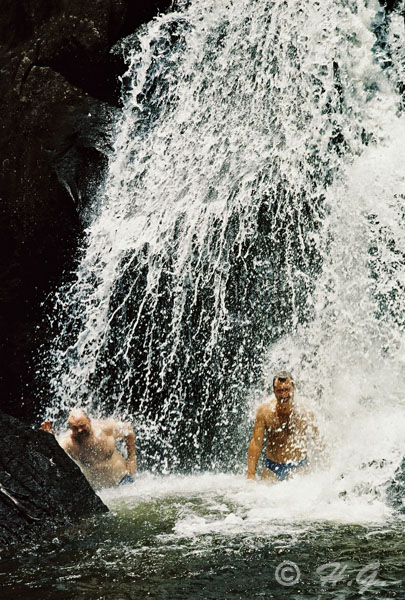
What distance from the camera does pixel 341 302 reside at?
7.58 m

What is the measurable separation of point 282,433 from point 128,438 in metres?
1.84

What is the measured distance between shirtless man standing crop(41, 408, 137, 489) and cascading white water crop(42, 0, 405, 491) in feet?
5.39

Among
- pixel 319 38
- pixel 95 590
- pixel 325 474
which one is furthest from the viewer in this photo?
pixel 319 38

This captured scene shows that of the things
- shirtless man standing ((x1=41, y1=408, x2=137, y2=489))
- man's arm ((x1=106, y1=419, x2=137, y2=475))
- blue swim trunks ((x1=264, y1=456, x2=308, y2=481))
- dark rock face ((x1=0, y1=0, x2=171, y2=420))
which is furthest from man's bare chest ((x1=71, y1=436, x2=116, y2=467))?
dark rock face ((x1=0, y1=0, x2=171, y2=420))

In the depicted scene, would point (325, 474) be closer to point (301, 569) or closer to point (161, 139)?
point (301, 569)

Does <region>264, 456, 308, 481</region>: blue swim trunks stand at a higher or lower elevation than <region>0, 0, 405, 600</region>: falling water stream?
lower

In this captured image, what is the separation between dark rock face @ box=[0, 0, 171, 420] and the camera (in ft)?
30.4

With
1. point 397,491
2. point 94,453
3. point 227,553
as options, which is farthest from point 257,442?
point 227,553

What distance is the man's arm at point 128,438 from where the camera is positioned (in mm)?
7379

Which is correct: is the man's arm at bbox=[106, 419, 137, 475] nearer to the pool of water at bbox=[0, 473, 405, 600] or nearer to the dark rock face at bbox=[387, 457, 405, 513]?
the pool of water at bbox=[0, 473, 405, 600]

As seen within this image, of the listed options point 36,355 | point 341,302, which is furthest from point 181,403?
point 341,302

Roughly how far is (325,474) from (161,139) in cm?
491

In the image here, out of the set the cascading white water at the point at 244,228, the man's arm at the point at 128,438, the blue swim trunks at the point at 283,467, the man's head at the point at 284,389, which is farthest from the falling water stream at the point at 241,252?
the man's head at the point at 284,389

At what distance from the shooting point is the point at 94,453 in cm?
724
